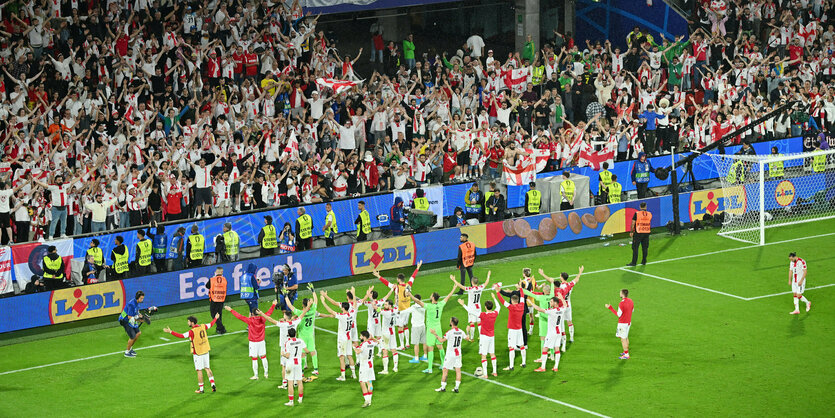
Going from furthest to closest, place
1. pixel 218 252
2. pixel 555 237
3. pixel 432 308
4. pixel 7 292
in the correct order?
pixel 555 237, pixel 218 252, pixel 7 292, pixel 432 308

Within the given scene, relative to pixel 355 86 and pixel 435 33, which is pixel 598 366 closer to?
pixel 355 86

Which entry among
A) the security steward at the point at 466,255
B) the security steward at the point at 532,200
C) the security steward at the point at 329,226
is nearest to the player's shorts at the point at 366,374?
the security steward at the point at 466,255

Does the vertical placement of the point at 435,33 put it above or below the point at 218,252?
above

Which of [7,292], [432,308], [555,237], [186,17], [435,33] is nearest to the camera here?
[432,308]

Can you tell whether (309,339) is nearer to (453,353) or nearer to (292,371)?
(292,371)

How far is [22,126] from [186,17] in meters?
7.07

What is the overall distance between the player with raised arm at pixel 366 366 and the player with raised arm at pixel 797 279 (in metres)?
11.3

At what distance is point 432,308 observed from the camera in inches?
909

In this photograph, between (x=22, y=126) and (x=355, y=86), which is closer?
(x=22, y=126)

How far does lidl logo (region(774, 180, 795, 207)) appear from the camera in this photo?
3572 centimetres

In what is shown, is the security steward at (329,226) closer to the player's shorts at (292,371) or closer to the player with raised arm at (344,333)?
the player with raised arm at (344,333)

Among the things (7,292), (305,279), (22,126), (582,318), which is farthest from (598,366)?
(22,126)

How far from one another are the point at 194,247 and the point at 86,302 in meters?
3.18

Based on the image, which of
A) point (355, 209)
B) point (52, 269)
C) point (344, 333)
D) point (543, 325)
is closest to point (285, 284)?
point (344, 333)
